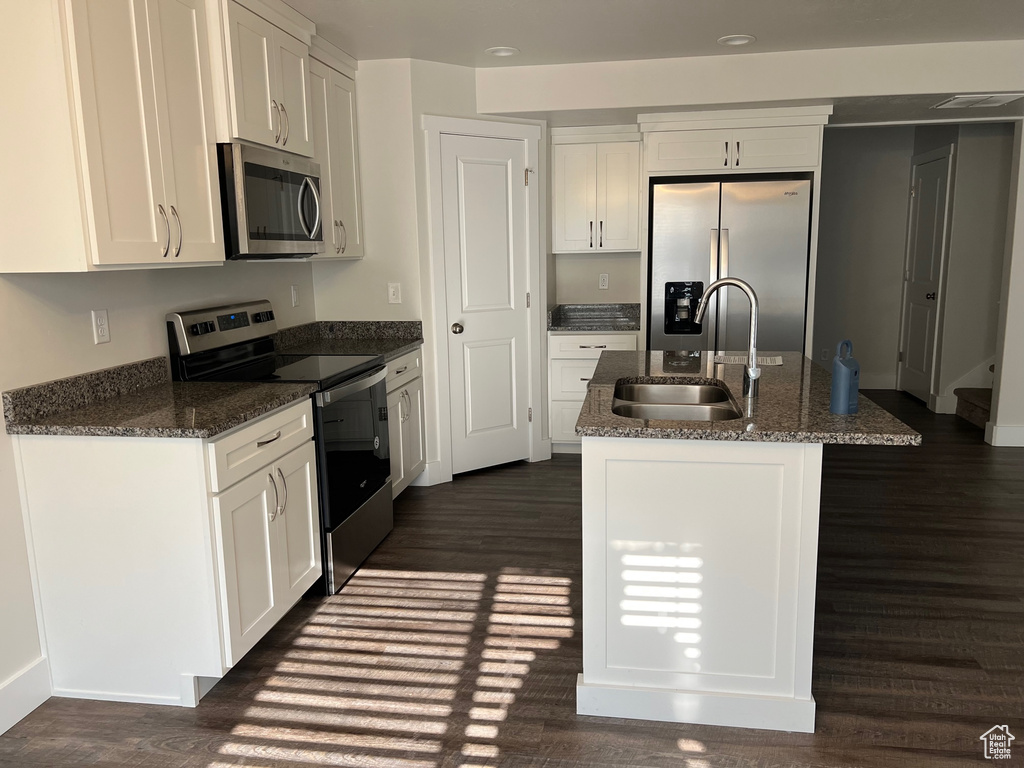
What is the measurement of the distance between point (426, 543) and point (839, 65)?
11.1ft

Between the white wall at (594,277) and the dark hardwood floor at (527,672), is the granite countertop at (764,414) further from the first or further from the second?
the white wall at (594,277)

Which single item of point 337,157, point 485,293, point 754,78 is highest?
point 754,78

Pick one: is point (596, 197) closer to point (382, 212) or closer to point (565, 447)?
point (382, 212)

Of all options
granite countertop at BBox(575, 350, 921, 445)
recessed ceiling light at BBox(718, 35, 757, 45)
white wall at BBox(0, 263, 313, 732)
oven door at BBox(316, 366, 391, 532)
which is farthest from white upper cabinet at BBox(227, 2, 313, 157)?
recessed ceiling light at BBox(718, 35, 757, 45)

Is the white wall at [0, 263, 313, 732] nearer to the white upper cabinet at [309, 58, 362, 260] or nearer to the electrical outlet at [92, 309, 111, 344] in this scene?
the electrical outlet at [92, 309, 111, 344]

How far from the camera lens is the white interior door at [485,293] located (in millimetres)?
4430

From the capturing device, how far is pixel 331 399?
2.97 meters

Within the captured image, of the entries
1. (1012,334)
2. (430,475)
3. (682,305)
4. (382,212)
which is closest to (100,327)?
(382,212)

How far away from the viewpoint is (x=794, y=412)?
225 cm

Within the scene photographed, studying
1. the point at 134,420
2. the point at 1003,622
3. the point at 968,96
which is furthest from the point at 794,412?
the point at 968,96

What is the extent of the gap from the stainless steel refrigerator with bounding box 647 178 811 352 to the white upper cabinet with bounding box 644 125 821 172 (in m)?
0.10

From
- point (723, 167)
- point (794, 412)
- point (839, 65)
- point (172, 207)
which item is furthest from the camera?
point (723, 167)

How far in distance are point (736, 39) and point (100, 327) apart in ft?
10.7

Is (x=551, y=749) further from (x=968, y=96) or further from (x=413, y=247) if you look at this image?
(x=968, y=96)
